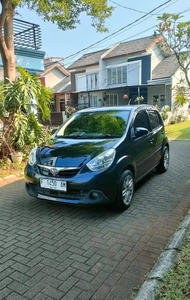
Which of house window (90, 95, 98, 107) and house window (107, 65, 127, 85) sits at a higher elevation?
house window (107, 65, 127, 85)

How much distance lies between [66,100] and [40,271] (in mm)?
26226

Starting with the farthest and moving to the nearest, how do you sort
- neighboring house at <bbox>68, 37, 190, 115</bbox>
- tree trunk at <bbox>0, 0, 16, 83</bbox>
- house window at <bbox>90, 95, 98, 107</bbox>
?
house window at <bbox>90, 95, 98, 107</bbox> → neighboring house at <bbox>68, 37, 190, 115</bbox> → tree trunk at <bbox>0, 0, 16, 83</bbox>

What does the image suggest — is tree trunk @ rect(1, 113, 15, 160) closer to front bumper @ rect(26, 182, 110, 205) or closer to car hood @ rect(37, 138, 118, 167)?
car hood @ rect(37, 138, 118, 167)

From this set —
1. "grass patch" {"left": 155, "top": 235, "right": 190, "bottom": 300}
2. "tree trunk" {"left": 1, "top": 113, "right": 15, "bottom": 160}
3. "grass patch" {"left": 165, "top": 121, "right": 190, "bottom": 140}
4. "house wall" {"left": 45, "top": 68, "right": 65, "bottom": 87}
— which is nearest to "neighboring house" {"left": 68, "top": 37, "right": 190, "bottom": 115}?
"house wall" {"left": 45, "top": 68, "right": 65, "bottom": 87}

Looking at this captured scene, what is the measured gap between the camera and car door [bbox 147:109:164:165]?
5215 millimetres

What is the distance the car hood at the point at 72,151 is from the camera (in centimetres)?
352

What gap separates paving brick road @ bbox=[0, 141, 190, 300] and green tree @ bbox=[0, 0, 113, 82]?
4285mm

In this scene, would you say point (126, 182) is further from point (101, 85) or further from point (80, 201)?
point (101, 85)

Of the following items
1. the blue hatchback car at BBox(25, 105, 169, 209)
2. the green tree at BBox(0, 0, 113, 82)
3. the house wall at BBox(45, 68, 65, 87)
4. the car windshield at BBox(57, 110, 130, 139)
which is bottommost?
the blue hatchback car at BBox(25, 105, 169, 209)

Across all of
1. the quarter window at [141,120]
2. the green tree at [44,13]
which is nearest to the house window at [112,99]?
the green tree at [44,13]

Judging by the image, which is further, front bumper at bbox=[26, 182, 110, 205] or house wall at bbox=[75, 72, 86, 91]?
house wall at bbox=[75, 72, 86, 91]

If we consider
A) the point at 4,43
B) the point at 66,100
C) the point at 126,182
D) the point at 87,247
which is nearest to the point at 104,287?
the point at 87,247

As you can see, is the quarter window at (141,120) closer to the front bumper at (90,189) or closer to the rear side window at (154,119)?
the rear side window at (154,119)

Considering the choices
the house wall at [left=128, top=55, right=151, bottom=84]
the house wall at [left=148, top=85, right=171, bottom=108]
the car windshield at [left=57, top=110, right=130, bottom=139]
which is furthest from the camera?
the house wall at [left=128, top=55, right=151, bottom=84]
